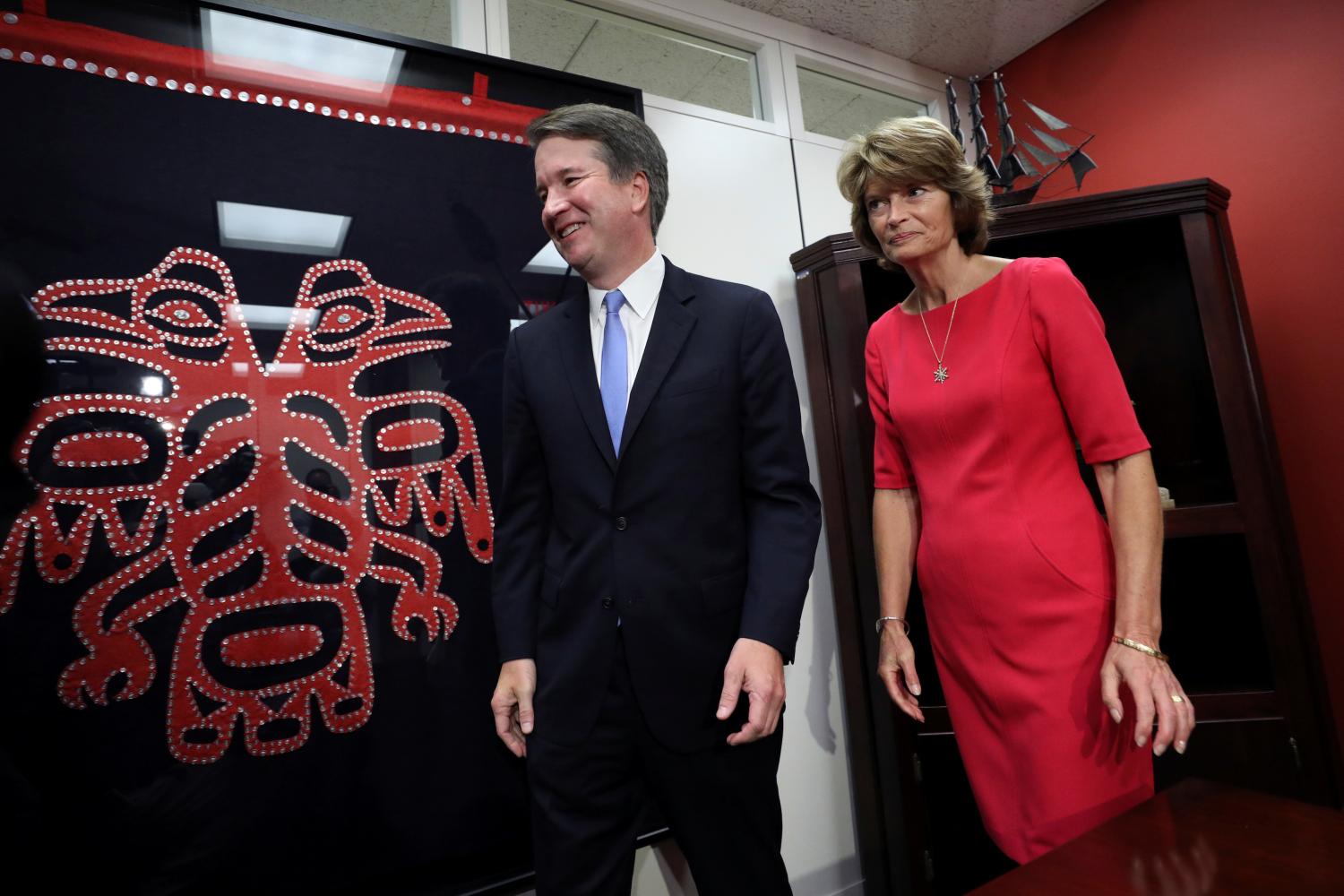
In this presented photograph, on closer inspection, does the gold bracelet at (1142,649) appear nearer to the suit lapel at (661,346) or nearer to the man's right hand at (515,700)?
the suit lapel at (661,346)

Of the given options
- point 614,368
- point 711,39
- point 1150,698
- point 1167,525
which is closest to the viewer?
point 1150,698

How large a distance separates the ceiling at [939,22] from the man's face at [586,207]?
Result: 1417mm

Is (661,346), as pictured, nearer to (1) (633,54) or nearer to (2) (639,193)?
(2) (639,193)

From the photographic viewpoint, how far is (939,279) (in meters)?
1.33

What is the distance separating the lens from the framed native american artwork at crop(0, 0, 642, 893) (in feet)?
3.91

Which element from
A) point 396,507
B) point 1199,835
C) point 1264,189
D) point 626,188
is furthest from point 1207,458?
point 396,507

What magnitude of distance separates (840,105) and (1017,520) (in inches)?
74.7

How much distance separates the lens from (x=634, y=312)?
1.24 m

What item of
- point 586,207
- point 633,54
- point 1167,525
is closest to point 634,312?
point 586,207

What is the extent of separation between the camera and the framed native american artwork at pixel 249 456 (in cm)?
119

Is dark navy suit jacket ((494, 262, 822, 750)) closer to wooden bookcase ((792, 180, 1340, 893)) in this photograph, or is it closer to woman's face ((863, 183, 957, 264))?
woman's face ((863, 183, 957, 264))

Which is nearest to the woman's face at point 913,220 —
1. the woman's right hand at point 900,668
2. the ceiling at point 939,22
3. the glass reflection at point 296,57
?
the woman's right hand at point 900,668

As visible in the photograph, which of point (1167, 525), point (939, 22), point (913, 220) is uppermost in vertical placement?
point (939, 22)

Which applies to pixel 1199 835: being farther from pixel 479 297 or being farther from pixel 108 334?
pixel 108 334
